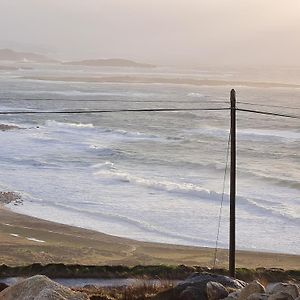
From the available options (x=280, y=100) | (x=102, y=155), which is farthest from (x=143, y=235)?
(x=280, y=100)

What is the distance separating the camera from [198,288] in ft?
38.1

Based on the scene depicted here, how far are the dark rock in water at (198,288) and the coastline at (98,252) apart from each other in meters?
6.75

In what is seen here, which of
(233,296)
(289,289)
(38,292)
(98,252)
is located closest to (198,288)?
(233,296)

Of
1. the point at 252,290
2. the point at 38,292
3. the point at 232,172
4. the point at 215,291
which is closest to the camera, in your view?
the point at 38,292

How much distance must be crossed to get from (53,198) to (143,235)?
633cm

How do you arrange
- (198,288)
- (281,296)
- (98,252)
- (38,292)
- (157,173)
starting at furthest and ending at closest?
(157,173)
(98,252)
(198,288)
(281,296)
(38,292)

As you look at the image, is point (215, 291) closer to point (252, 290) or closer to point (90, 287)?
point (252, 290)

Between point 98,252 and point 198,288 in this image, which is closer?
point 198,288

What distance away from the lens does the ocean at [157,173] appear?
23422mm

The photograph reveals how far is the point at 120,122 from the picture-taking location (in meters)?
56.3

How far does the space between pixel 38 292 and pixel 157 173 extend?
24437mm

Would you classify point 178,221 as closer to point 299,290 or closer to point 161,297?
point 161,297

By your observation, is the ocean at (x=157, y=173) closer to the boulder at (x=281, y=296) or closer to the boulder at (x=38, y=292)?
the boulder at (x=281, y=296)

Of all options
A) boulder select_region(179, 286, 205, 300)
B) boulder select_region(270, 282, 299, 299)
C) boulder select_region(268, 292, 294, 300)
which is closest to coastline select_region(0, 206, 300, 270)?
boulder select_region(179, 286, 205, 300)
